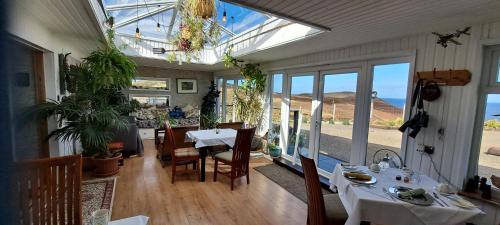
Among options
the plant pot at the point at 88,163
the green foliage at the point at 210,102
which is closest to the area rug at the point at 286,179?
the plant pot at the point at 88,163

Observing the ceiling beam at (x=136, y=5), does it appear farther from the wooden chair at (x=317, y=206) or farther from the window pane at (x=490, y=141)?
the window pane at (x=490, y=141)

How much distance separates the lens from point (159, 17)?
175 inches

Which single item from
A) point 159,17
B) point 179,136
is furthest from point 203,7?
point 159,17

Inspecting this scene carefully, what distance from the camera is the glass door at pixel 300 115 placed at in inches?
164

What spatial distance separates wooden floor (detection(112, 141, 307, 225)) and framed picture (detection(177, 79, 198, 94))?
13.5 ft

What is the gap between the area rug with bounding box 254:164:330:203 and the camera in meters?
3.21

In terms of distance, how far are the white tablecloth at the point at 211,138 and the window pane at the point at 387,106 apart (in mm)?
2072

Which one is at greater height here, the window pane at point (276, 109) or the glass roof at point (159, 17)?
the glass roof at point (159, 17)

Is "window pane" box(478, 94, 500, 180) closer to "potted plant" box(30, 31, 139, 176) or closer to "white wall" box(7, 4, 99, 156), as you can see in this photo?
"potted plant" box(30, 31, 139, 176)

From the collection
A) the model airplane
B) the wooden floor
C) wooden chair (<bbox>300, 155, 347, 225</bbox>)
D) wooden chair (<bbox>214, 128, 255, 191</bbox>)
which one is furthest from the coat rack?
wooden chair (<bbox>214, 128, 255, 191</bbox>)

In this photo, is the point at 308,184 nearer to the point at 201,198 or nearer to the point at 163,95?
the point at 201,198

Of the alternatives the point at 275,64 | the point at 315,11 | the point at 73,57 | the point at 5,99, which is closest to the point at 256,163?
the point at 275,64

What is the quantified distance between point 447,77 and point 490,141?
73cm

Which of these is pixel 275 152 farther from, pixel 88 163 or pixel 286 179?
pixel 88 163
